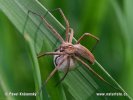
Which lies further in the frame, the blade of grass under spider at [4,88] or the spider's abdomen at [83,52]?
the spider's abdomen at [83,52]

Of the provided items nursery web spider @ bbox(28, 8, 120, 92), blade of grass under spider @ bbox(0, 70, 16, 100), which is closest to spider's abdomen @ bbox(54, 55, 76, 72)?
nursery web spider @ bbox(28, 8, 120, 92)

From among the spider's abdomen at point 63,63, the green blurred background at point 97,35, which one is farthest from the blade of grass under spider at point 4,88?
the spider's abdomen at point 63,63

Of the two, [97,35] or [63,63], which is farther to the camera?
[97,35]

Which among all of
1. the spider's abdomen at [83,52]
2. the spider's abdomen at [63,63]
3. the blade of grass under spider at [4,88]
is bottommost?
the spider's abdomen at [83,52]

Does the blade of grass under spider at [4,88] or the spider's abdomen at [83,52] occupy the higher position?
the blade of grass under spider at [4,88]

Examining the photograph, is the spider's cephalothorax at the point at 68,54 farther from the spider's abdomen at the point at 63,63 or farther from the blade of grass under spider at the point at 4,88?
the blade of grass under spider at the point at 4,88

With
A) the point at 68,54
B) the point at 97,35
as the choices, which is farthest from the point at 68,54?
the point at 97,35

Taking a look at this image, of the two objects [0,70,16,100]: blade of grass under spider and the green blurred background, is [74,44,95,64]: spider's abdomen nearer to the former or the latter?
the green blurred background

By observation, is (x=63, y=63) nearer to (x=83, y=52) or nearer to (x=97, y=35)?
(x=83, y=52)
